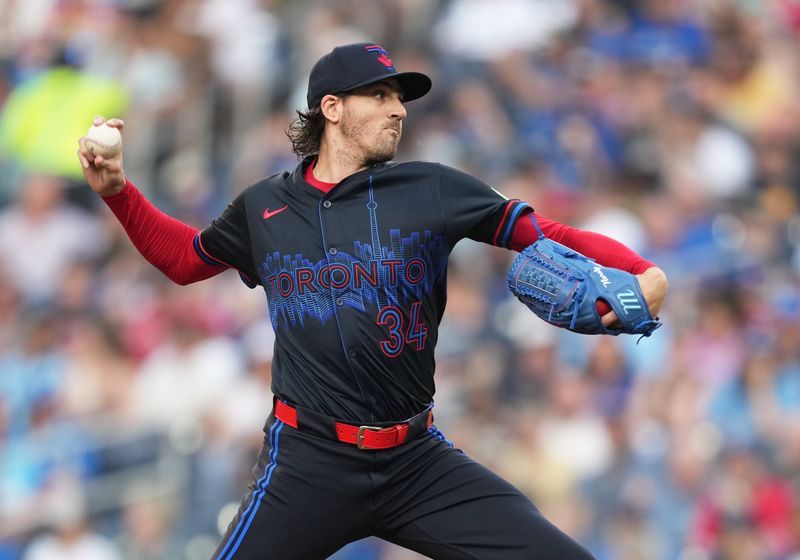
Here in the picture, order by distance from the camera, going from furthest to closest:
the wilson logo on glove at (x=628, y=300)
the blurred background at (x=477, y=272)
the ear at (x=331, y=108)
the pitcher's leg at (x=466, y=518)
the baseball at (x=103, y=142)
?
the blurred background at (x=477, y=272), the ear at (x=331, y=108), the baseball at (x=103, y=142), the pitcher's leg at (x=466, y=518), the wilson logo on glove at (x=628, y=300)

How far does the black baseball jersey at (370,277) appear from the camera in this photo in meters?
4.03

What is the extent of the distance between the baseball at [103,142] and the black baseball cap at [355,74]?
713 millimetres

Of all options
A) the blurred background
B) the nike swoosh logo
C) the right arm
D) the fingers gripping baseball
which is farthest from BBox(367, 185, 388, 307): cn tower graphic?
the blurred background

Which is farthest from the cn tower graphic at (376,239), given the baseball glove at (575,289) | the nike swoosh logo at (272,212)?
the baseball glove at (575,289)

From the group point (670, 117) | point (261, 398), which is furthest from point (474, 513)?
point (670, 117)

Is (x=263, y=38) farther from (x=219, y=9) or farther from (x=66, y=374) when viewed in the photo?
(x=66, y=374)

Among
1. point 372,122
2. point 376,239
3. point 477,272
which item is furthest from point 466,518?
point 477,272

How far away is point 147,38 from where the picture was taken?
1117 cm

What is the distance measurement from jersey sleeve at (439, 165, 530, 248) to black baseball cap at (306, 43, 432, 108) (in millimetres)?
434

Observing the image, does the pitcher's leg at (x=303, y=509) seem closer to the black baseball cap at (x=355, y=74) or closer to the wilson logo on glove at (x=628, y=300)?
the wilson logo on glove at (x=628, y=300)

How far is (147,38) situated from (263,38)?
1.24 m

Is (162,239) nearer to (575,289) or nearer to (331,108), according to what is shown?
(331,108)

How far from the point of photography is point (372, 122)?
4.21 metres

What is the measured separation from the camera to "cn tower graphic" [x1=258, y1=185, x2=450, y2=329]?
4027mm
